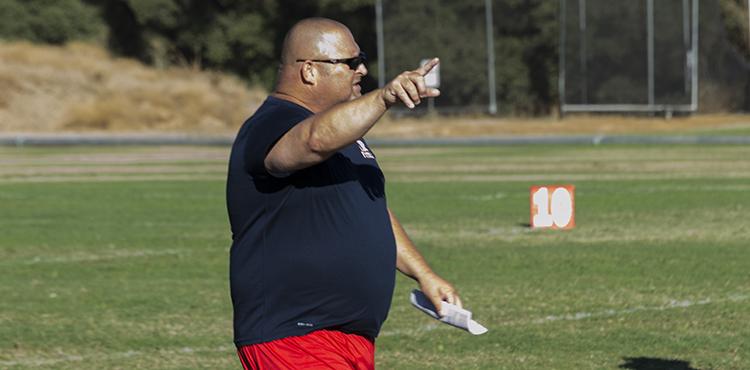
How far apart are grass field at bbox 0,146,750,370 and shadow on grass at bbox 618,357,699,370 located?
2 cm

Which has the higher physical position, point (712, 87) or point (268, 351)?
point (268, 351)

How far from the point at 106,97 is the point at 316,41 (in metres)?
54.4

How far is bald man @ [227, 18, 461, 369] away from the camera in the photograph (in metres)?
5.31

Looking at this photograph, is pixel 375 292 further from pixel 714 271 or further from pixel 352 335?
pixel 714 271

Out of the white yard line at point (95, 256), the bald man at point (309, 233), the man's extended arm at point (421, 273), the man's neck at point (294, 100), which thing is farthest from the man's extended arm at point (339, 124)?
the white yard line at point (95, 256)

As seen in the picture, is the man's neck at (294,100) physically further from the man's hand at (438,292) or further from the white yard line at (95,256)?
the white yard line at (95,256)

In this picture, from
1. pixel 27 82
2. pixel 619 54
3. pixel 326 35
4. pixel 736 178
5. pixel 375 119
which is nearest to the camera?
pixel 375 119

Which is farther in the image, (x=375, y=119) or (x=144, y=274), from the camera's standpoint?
(x=144, y=274)

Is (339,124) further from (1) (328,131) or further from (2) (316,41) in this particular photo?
(2) (316,41)

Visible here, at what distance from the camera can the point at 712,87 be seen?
48406 millimetres

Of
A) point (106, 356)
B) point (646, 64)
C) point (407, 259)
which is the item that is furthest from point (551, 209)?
point (646, 64)

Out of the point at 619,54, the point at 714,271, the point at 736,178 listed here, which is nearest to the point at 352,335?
the point at 714,271

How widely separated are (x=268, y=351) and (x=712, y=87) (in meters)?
44.4

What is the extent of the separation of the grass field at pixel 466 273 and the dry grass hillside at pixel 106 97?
30505 mm
